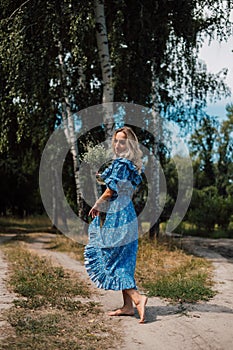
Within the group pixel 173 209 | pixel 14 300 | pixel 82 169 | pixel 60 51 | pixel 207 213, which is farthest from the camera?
pixel 173 209

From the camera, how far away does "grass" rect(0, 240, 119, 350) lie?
13.4 feet

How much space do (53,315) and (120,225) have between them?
1078 mm

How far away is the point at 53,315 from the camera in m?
4.91

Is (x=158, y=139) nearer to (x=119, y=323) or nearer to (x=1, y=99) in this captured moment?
(x=1, y=99)

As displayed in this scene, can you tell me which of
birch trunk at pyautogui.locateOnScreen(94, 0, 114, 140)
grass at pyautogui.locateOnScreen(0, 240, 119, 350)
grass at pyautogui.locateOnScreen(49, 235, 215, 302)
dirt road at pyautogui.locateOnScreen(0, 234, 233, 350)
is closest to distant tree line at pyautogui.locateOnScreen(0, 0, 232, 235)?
birch trunk at pyautogui.locateOnScreen(94, 0, 114, 140)

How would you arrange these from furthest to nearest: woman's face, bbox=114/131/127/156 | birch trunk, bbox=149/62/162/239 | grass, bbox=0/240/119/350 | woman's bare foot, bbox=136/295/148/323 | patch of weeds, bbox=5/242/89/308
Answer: birch trunk, bbox=149/62/162/239, patch of weeds, bbox=5/242/89/308, woman's face, bbox=114/131/127/156, woman's bare foot, bbox=136/295/148/323, grass, bbox=0/240/119/350

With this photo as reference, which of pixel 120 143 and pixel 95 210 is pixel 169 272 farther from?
pixel 120 143

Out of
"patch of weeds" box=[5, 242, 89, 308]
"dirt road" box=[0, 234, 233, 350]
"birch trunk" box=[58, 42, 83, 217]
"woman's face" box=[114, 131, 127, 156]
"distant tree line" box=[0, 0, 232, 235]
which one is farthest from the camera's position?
"birch trunk" box=[58, 42, 83, 217]

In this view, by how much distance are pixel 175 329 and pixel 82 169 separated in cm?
981

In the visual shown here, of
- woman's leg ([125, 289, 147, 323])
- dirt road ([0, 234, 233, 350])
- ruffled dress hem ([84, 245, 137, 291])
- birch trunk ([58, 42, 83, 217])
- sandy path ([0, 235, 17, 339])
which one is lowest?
dirt road ([0, 234, 233, 350])

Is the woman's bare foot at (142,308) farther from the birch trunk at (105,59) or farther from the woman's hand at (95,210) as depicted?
the birch trunk at (105,59)

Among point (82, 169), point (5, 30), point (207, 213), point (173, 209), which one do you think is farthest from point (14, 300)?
point (173, 209)

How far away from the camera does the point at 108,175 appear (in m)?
5.10

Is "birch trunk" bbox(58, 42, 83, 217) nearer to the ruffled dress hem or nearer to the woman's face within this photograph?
the woman's face
